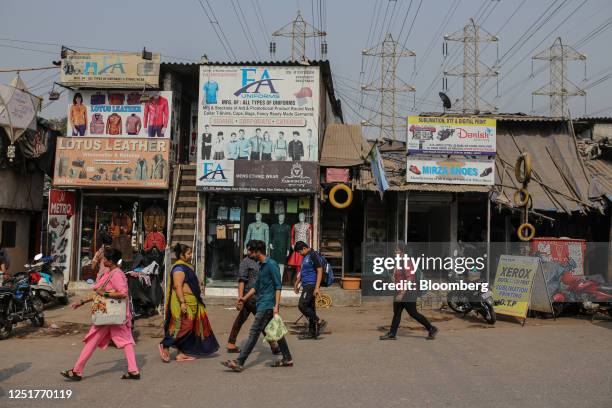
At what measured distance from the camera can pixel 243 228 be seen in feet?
51.3

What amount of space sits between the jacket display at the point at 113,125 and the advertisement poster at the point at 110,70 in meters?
0.83

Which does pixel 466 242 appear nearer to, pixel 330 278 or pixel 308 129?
pixel 308 129

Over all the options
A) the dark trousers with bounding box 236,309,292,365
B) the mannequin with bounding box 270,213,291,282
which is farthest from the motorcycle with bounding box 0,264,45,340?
the mannequin with bounding box 270,213,291,282

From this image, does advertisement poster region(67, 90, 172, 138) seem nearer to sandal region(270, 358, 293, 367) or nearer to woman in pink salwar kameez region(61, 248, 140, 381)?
woman in pink salwar kameez region(61, 248, 140, 381)

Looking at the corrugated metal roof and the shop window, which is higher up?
the corrugated metal roof

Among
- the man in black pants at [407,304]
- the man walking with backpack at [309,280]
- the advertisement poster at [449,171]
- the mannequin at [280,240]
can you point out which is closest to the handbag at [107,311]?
the man walking with backpack at [309,280]

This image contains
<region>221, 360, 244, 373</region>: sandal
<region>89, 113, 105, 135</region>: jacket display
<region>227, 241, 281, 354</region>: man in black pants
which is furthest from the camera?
<region>89, 113, 105, 135</region>: jacket display

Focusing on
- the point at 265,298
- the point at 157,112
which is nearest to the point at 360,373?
the point at 265,298

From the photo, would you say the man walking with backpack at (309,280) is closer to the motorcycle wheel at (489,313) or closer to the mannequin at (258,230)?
the motorcycle wheel at (489,313)

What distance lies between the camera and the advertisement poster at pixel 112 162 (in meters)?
15.2

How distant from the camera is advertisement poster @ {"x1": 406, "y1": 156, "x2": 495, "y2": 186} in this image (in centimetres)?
1548

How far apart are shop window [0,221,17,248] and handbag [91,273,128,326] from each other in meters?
11.2

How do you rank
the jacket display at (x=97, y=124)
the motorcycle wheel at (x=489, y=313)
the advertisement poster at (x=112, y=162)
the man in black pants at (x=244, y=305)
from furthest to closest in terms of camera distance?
the jacket display at (x=97, y=124), the advertisement poster at (x=112, y=162), the motorcycle wheel at (x=489, y=313), the man in black pants at (x=244, y=305)

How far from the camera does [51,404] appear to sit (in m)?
6.01
